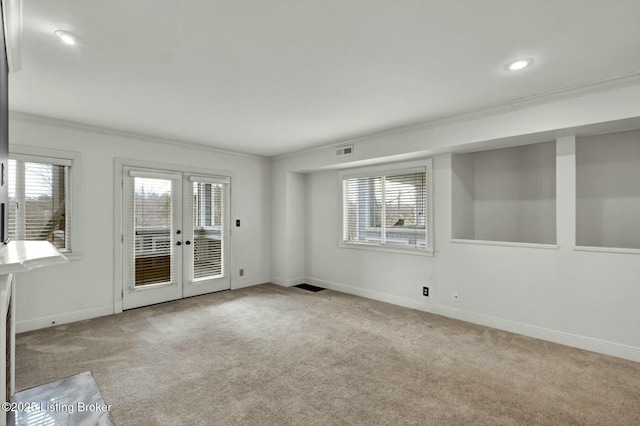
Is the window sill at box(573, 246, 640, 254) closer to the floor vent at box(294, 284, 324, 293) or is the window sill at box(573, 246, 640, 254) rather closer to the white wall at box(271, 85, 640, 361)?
the white wall at box(271, 85, 640, 361)

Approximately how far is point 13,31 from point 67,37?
0.26 metres

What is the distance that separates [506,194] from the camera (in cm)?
448

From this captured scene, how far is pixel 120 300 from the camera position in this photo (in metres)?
4.49

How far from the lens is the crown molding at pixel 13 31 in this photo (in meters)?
1.77

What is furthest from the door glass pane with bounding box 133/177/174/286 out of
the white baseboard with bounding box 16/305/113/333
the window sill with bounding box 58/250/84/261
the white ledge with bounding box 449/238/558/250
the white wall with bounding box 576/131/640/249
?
the white wall with bounding box 576/131/640/249

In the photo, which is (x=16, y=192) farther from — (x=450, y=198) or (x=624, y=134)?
(x=624, y=134)

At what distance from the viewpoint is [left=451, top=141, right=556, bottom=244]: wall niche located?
4168 millimetres

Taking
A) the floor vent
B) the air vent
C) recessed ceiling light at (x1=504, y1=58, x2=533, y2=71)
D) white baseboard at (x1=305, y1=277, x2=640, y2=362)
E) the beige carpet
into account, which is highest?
recessed ceiling light at (x1=504, y1=58, x2=533, y2=71)

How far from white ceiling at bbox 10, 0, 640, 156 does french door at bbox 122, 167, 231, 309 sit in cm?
127

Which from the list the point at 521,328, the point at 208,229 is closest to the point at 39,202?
the point at 208,229

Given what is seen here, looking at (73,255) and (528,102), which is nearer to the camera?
(528,102)

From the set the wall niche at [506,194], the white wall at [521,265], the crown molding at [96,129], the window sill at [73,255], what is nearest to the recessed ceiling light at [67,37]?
the crown molding at [96,129]

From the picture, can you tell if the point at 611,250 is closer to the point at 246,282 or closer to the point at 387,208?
the point at 387,208

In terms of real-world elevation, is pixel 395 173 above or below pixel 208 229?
above
